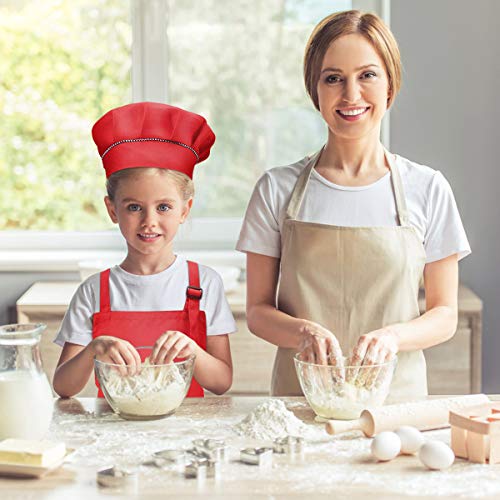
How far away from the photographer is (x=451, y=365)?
122 inches

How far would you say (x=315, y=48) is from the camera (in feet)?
6.31

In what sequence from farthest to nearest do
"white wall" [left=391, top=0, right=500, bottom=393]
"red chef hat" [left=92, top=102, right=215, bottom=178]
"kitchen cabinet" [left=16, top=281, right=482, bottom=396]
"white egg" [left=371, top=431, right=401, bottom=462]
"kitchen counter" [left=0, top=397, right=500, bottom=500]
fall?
1. "white wall" [left=391, top=0, right=500, bottom=393]
2. "kitchen cabinet" [left=16, top=281, right=482, bottom=396]
3. "red chef hat" [left=92, top=102, right=215, bottom=178]
4. "white egg" [left=371, top=431, right=401, bottom=462]
5. "kitchen counter" [left=0, top=397, right=500, bottom=500]

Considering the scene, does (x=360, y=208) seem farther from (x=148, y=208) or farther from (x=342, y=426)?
(x=342, y=426)

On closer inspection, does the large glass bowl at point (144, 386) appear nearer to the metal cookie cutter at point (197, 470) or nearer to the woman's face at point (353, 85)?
the metal cookie cutter at point (197, 470)

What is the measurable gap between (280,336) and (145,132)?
0.51 meters

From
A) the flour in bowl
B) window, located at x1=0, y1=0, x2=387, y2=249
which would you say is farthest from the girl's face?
window, located at x1=0, y1=0, x2=387, y2=249

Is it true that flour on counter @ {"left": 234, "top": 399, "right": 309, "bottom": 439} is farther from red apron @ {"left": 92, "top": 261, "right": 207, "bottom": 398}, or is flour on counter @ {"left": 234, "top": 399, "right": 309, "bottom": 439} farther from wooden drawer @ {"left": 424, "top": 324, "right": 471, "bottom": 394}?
wooden drawer @ {"left": 424, "top": 324, "right": 471, "bottom": 394}

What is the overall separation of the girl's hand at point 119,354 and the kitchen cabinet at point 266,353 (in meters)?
1.48

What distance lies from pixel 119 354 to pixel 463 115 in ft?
7.81

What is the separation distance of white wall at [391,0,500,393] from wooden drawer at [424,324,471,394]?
487 mm

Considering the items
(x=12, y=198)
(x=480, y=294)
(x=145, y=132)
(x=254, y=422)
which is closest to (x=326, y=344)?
(x=254, y=422)

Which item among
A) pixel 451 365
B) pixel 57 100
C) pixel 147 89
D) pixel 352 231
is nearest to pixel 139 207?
pixel 352 231

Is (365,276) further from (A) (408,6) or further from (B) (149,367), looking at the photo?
(A) (408,6)

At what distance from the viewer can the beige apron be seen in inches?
76.3
